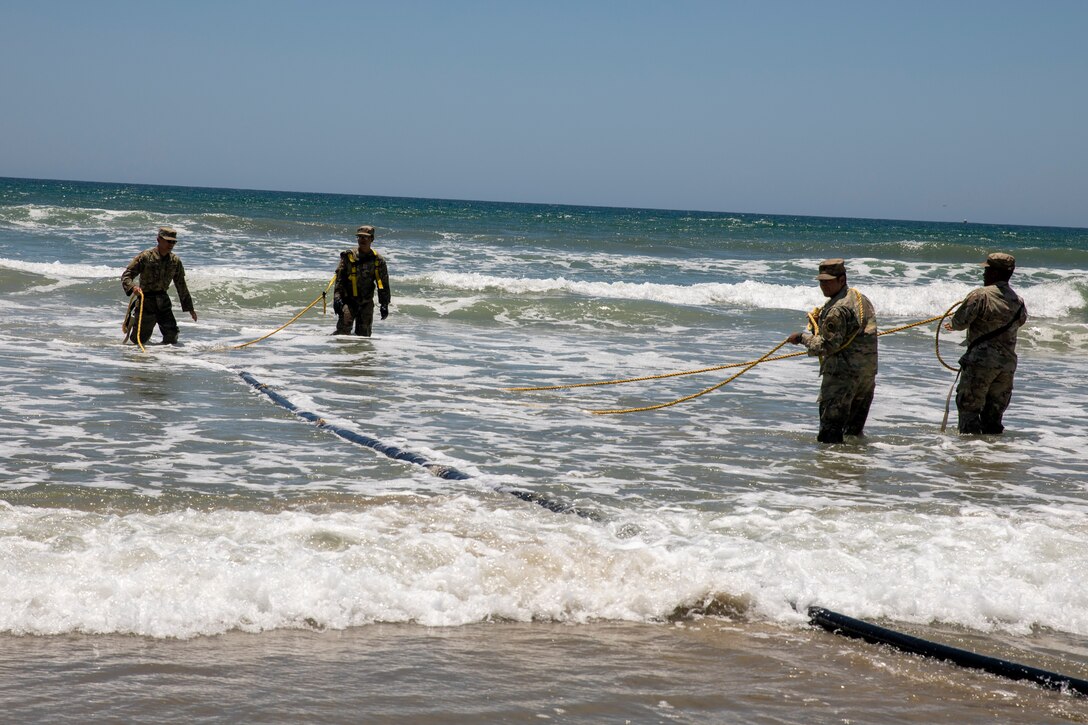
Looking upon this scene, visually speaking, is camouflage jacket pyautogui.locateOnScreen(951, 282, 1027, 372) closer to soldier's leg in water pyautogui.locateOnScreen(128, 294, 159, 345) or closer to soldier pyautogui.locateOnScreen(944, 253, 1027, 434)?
soldier pyautogui.locateOnScreen(944, 253, 1027, 434)

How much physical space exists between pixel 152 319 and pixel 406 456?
644 centimetres

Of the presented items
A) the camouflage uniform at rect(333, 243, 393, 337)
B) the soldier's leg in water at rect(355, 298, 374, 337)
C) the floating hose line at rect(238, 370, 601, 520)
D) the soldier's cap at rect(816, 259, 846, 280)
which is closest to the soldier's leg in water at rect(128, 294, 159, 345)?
the camouflage uniform at rect(333, 243, 393, 337)

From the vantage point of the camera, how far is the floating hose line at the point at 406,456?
6.27 m

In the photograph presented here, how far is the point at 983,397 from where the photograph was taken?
9070 millimetres

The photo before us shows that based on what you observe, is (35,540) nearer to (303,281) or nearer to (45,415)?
(45,415)

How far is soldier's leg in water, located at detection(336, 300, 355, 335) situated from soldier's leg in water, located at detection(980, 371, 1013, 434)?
8091 mm

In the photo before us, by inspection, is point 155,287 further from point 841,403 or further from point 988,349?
point 988,349

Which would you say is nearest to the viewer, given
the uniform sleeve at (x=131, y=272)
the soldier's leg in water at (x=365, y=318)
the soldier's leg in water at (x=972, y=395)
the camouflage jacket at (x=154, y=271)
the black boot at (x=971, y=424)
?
the soldier's leg in water at (x=972, y=395)

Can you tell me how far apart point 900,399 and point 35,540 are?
8.62m

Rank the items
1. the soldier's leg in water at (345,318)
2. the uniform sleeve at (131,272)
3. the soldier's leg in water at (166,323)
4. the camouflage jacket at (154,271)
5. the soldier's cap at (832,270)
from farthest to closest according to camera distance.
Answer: the soldier's leg in water at (345,318) < the soldier's leg in water at (166,323) < the camouflage jacket at (154,271) < the uniform sleeve at (131,272) < the soldier's cap at (832,270)

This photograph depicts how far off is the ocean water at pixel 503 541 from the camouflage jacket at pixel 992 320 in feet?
2.28

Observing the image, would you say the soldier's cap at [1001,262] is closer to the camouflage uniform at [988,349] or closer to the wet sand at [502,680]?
the camouflage uniform at [988,349]

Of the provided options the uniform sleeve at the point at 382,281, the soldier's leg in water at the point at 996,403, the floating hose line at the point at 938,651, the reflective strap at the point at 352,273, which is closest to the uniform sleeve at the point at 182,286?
the reflective strap at the point at 352,273

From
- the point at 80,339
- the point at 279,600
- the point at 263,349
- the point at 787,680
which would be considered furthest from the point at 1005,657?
the point at 80,339
